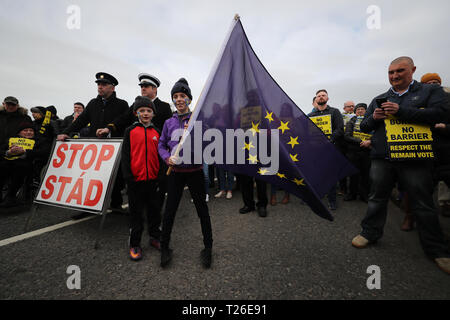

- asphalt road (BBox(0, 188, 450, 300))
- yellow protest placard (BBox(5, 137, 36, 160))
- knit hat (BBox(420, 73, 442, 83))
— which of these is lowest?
asphalt road (BBox(0, 188, 450, 300))

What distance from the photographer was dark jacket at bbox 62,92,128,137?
349 centimetres

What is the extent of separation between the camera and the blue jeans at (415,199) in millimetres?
2172

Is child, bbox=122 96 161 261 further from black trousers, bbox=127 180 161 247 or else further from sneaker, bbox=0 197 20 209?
sneaker, bbox=0 197 20 209

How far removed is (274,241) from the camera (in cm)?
266

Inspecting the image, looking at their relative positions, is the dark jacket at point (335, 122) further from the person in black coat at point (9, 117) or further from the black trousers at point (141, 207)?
the person in black coat at point (9, 117)

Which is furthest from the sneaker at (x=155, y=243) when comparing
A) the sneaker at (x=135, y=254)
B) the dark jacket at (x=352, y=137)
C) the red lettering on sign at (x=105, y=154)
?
the dark jacket at (x=352, y=137)

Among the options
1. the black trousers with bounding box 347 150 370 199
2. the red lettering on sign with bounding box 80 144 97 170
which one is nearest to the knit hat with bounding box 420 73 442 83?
the black trousers with bounding box 347 150 370 199

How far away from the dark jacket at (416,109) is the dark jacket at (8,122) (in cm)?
736

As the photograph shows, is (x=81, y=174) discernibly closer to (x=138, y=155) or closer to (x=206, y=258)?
(x=138, y=155)

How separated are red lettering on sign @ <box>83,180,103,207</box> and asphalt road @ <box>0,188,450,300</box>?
0.54m

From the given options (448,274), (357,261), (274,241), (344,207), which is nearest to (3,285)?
(274,241)

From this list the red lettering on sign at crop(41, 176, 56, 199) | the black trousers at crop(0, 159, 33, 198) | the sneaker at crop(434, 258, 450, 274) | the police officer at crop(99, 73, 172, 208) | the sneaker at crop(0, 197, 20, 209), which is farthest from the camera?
the black trousers at crop(0, 159, 33, 198)

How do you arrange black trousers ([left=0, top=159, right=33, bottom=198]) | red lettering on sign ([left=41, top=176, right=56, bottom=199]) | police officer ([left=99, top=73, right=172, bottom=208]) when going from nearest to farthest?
red lettering on sign ([left=41, top=176, right=56, bottom=199])
police officer ([left=99, top=73, right=172, bottom=208])
black trousers ([left=0, top=159, right=33, bottom=198])
